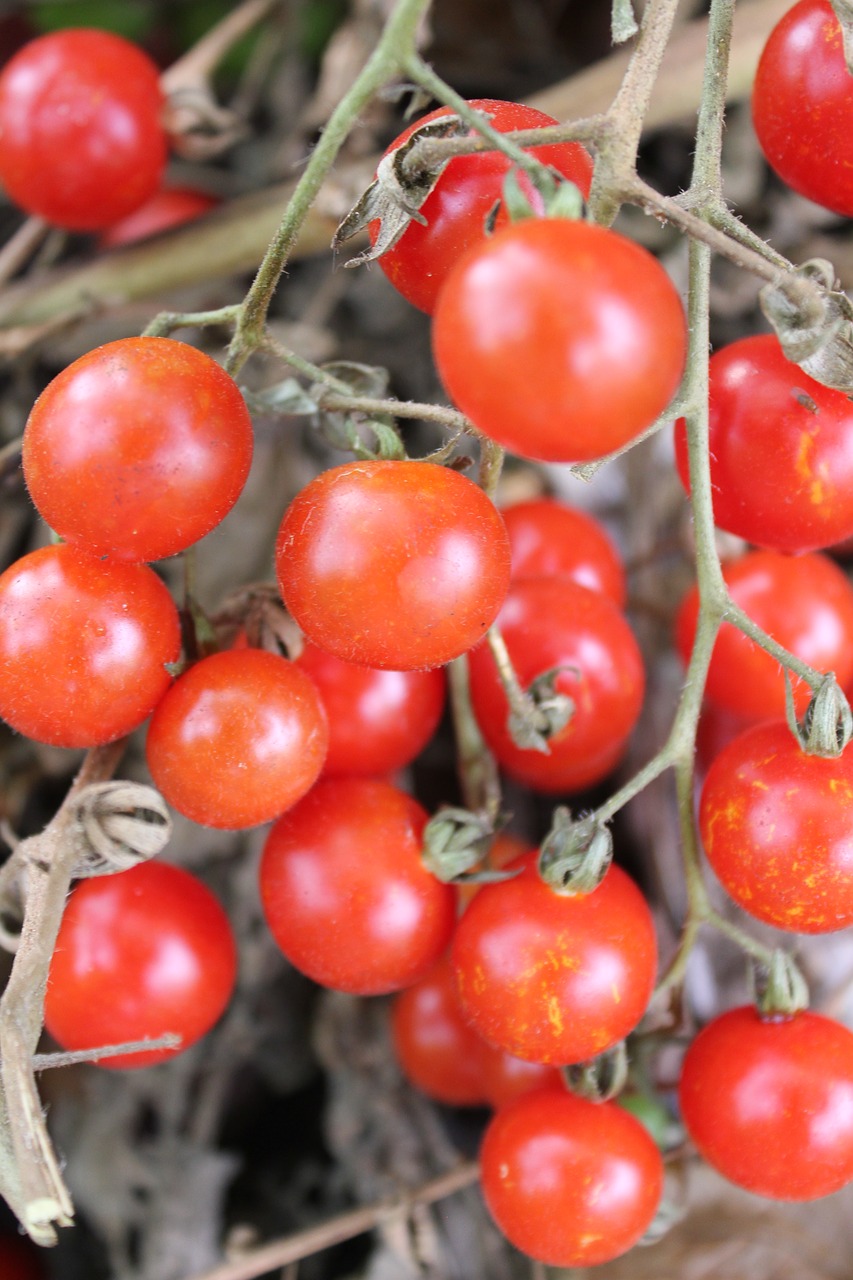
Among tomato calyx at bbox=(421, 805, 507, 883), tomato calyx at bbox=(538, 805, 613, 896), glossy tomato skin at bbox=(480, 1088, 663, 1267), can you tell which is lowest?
glossy tomato skin at bbox=(480, 1088, 663, 1267)

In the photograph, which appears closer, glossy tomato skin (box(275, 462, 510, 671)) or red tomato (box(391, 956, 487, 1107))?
glossy tomato skin (box(275, 462, 510, 671))

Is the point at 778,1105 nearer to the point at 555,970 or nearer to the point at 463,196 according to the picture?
the point at 555,970

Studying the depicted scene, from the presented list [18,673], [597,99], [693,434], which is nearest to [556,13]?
[597,99]

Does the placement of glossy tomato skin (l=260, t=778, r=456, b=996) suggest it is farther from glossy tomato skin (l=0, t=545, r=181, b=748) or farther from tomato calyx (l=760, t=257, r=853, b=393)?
tomato calyx (l=760, t=257, r=853, b=393)

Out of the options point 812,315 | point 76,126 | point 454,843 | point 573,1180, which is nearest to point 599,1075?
point 573,1180

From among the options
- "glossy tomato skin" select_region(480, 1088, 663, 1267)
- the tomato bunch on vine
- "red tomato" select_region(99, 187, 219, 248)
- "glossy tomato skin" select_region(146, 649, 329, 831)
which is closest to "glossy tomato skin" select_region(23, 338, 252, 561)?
the tomato bunch on vine

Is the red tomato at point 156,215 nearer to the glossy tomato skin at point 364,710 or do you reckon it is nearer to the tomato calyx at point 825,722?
the glossy tomato skin at point 364,710

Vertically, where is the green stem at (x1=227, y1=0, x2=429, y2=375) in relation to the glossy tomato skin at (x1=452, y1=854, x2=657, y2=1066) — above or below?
above
